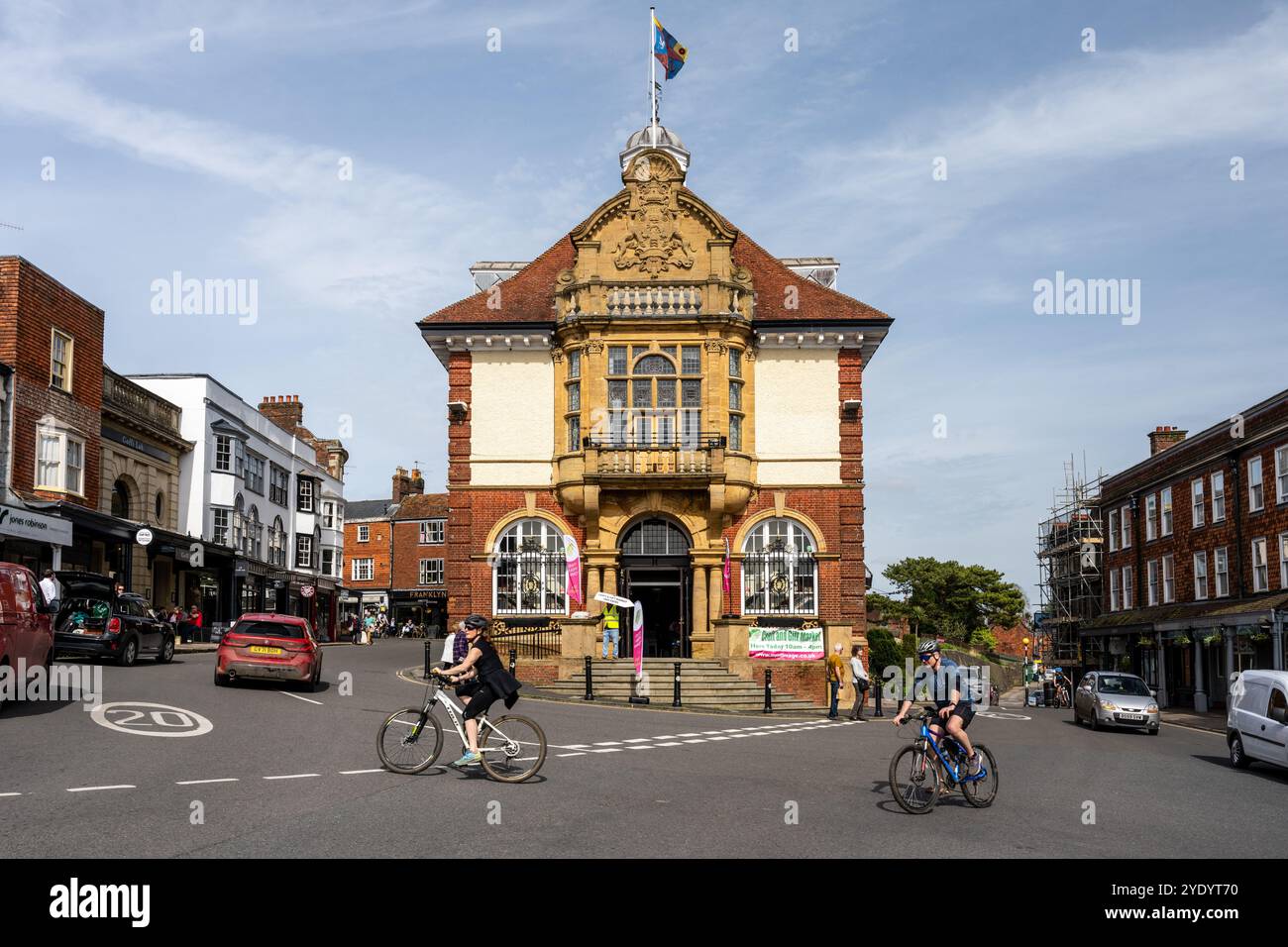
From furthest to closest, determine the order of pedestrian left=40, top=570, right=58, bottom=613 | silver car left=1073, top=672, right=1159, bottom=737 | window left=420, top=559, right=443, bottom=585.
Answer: window left=420, top=559, right=443, bottom=585
silver car left=1073, top=672, right=1159, bottom=737
pedestrian left=40, top=570, right=58, bottom=613

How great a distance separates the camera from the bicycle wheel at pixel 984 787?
1248 cm

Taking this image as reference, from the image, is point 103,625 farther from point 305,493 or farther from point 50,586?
point 305,493

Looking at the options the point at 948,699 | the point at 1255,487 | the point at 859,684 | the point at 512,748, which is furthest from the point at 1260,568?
the point at 512,748

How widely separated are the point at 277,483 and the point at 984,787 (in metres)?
52.2

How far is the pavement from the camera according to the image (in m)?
9.62

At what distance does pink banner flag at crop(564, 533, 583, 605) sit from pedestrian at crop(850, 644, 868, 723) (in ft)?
24.8

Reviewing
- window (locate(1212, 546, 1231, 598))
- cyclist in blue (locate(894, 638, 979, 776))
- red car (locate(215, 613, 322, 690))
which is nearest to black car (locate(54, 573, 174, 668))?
red car (locate(215, 613, 322, 690))

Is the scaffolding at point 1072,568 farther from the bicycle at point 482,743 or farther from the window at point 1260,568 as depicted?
the bicycle at point 482,743

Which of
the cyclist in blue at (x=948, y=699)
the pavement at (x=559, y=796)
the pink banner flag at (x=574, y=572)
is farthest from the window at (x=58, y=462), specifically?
the cyclist in blue at (x=948, y=699)

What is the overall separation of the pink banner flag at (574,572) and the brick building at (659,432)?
24cm

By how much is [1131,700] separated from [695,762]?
16.0 metres

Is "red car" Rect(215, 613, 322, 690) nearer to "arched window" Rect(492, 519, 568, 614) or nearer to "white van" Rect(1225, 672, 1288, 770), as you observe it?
"arched window" Rect(492, 519, 568, 614)
